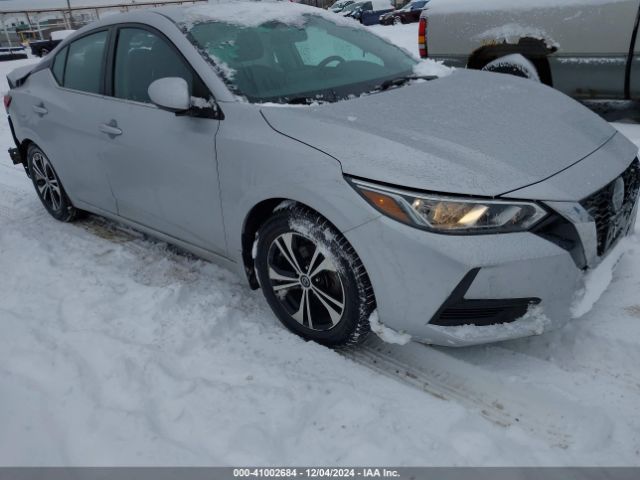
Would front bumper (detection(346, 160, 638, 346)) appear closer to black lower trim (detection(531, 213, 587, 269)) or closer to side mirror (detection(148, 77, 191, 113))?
black lower trim (detection(531, 213, 587, 269))

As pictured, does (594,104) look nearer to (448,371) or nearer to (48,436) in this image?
(448,371)

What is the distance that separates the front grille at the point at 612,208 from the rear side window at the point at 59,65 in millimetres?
3648

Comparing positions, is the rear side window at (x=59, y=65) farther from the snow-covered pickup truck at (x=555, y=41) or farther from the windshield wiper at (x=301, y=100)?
the snow-covered pickup truck at (x=555, y=41)

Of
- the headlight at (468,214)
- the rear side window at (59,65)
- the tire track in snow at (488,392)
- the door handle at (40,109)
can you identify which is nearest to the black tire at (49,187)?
the door handle at (40,109)

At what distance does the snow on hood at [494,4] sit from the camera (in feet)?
16.1

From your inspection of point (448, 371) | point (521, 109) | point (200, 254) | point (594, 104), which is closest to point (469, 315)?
point (448, 371)

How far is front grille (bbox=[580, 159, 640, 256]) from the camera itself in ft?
7.43

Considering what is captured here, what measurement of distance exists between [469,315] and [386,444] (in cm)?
61

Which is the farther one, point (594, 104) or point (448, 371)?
point (594, 104)

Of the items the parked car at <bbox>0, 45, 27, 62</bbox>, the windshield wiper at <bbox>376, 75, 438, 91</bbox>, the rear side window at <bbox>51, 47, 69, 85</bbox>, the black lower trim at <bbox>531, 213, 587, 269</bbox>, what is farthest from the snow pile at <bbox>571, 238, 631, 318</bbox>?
the parked car at <bbox>0, 45, 27, 62</bbox>

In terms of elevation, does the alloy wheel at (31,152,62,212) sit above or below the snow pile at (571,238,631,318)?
above

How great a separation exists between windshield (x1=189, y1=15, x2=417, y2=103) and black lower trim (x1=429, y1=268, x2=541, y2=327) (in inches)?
47.3

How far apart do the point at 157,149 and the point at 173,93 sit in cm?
46

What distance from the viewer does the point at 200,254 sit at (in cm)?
316
